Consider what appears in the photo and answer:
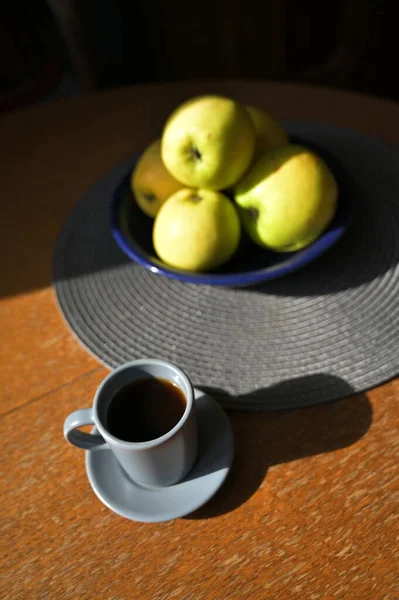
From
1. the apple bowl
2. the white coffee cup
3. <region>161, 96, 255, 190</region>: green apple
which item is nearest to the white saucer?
the white coffee cup

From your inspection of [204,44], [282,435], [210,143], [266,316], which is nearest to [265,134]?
[210,143]

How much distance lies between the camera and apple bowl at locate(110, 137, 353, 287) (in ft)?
1.95

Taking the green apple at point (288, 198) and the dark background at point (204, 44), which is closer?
the green apple at point (288, 198)

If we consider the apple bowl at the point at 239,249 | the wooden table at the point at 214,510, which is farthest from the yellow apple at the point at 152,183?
the wooden table at the point at 214,510

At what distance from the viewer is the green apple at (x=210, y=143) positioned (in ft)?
2.02

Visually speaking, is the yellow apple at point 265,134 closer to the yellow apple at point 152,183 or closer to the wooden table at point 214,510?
the yellow apple at point 152,183

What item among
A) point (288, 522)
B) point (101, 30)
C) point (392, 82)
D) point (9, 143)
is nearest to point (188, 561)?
point (288, 522)

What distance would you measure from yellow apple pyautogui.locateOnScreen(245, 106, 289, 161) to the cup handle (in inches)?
14.6

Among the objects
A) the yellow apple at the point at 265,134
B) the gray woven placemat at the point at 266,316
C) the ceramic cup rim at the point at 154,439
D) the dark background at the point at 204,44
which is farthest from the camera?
the dark background at the point at 204,44

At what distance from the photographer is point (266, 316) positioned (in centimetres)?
63

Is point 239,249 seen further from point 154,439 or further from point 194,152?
point 154,439

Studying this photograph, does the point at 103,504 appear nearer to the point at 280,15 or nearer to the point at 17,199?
the point at 17,199

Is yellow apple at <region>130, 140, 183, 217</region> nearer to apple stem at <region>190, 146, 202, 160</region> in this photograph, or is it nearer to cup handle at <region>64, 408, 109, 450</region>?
apple stem at <region>190, 146, 202, 160</region>

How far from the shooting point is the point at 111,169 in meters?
0.89
